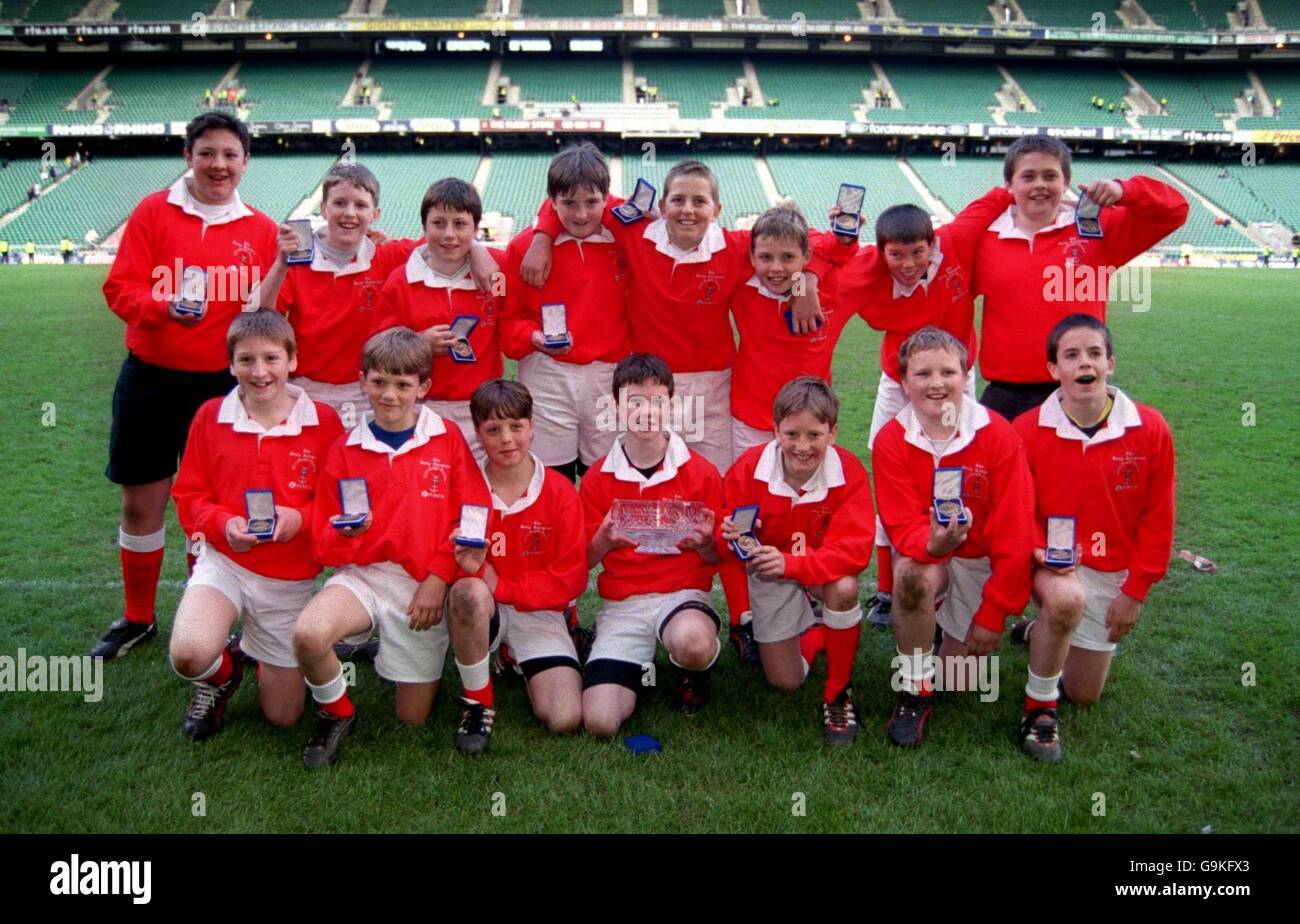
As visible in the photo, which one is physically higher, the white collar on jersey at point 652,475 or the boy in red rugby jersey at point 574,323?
the boy in red rugby jersey at point 574,323

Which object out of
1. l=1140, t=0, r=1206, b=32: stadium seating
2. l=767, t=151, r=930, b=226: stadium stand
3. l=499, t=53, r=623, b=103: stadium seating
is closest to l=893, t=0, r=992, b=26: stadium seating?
l=767, t=151, r=930, b=226: stadium stand

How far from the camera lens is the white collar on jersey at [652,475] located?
14.6 feet

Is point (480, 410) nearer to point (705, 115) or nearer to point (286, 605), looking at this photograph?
point (286, 605)

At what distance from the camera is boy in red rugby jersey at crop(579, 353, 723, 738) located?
4.31 m

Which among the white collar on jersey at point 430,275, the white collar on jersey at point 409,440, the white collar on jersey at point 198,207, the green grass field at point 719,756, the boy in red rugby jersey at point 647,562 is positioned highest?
the white collar on jersey at point 198,207

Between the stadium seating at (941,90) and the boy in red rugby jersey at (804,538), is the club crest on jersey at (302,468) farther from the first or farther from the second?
the stadium seating at (941,90)

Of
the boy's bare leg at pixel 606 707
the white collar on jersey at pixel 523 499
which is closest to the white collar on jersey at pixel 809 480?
the white collar on jersey at pixel 523 499

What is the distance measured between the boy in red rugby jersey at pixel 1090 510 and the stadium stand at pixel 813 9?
1569 inches

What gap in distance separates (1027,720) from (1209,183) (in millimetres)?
42238

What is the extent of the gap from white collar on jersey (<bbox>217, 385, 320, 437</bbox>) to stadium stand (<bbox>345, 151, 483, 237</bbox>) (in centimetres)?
2841

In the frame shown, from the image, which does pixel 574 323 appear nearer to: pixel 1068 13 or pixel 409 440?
pixel 409 440

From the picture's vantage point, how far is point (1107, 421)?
4.25 meters

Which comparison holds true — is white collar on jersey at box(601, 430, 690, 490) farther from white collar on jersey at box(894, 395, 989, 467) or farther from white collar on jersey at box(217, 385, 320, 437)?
white collar on jersey at box(217, 385, 320, 437)
